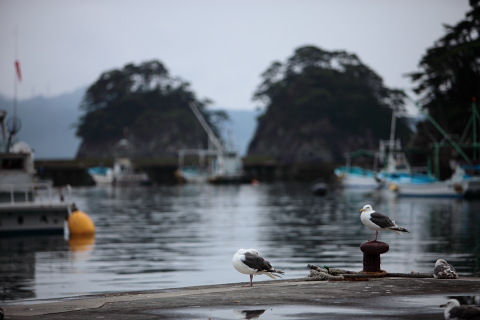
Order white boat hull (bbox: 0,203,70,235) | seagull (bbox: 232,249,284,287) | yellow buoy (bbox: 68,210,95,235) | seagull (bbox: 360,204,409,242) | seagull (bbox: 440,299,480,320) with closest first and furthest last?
seagull (bbox: 440,299,480,320)
seagull (bbox: 232,249,284,287)
seagull (bbox: 360,204,409,242)
white boat hull (bbox: 0,203,70,235)
yellow buoy (bbox: 68,210,95,235)

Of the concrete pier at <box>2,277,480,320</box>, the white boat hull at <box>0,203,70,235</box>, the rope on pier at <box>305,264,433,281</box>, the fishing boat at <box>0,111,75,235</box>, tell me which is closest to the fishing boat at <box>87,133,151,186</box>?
the fishing boat at <box>0,111,75,235</box>

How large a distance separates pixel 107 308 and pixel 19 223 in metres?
29.7

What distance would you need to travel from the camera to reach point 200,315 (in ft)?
54.6

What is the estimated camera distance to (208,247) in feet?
140

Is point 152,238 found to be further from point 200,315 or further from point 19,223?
point 200,315

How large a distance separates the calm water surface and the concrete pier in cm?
708

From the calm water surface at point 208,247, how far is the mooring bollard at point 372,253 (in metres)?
5.78

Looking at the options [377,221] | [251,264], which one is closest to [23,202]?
[377,221]

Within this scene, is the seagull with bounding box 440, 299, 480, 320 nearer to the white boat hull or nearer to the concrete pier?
the concrete pier

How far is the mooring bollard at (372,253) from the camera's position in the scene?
21250 millimetres

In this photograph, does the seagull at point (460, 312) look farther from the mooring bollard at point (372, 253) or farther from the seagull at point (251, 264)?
the mooring bollard at point (372, 253)

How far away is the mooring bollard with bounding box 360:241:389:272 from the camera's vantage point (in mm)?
21250

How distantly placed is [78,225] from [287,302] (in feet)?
102

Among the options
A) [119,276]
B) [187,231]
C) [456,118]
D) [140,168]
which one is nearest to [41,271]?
[119,276]
